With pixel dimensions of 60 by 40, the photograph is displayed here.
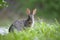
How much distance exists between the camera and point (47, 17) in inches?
735

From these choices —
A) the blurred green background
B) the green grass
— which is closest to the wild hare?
the green grass

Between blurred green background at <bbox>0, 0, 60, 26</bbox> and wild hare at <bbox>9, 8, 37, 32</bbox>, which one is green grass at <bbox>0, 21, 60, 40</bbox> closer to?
wild hare at <bbox>9, 8, 37, 32</bbox>

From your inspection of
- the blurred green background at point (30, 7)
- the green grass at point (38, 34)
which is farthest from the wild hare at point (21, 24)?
the blurred green background at point (30, 7)

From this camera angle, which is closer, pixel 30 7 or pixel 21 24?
pixel 21 24

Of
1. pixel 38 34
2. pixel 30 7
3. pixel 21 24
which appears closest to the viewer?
pixel 38 34

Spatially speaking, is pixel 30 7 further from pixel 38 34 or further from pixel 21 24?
pixel 38 34

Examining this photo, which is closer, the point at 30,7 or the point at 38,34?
the point at 38,34

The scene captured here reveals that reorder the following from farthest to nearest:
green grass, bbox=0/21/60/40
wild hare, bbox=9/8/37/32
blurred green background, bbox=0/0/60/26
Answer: blurred green background, bbox=0/0/60/26 < wild hare, bbox=9/8/37/32 < green grass, bbox=0/21/60/40

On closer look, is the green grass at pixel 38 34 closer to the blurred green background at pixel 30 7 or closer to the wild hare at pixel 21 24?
the wild hare at pixel 21 24

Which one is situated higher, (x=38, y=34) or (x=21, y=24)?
(x=21, y=24)

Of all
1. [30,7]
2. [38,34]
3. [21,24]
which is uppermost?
[30,7]

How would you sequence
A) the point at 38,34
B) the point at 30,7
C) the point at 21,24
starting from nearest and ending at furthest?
the point at 38,34 < the point at 21,24 < the point at 30,7

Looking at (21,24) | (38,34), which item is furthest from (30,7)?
(38,34)

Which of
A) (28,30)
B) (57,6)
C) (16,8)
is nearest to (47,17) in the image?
(57,6)
